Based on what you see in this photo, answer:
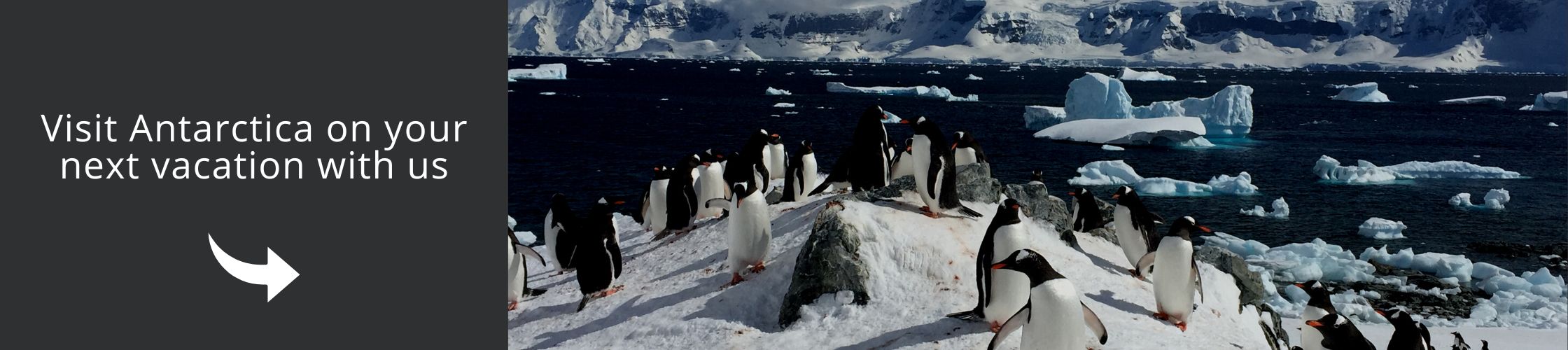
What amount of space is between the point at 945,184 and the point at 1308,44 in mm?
212549

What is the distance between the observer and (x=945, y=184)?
10109 mm

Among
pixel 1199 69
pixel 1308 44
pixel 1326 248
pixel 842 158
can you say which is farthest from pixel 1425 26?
pixel 842 158

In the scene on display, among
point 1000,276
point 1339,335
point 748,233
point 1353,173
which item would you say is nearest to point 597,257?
point 748,233

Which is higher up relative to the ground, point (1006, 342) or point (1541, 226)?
point (1006, 342)

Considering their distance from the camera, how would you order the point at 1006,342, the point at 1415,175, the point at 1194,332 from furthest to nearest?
the point at 1415,175 < the point at 1194,332 < the point at 1006,342

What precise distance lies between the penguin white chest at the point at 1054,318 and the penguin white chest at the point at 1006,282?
0.52 m

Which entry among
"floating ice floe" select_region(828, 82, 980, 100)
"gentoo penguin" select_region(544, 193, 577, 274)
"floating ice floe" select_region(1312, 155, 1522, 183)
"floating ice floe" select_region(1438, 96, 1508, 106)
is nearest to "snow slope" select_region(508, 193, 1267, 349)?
"gentoo penguin" select_region(544, 193, 577, 274)

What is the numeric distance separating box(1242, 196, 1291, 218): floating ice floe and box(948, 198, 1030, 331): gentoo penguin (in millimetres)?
22060

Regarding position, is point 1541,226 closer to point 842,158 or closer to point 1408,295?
point 1408,295

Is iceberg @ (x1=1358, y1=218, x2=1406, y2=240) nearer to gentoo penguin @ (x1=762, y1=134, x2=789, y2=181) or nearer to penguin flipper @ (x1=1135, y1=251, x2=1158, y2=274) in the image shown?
gentoo penguin @ (x1=762, y1=134, x2=789, y2=181)

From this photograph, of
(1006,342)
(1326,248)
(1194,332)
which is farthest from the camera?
(1326,248)

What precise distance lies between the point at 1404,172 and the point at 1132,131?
10222 millimetres

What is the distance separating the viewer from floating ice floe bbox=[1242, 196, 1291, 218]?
27750 mm
